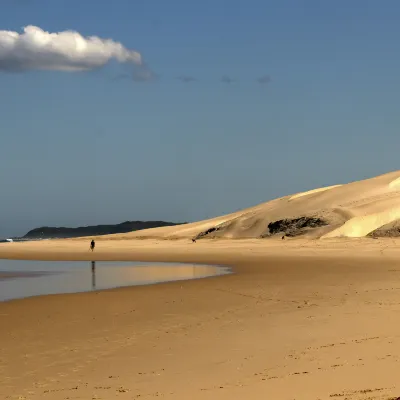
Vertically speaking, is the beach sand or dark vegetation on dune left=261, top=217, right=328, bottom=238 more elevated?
dark vegetation on dune left=261, top=217, right=328, bottom=238

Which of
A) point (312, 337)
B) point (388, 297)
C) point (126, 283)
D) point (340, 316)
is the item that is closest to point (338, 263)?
point (126, 283)

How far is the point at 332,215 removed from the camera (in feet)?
194

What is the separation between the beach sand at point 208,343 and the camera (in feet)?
28.6

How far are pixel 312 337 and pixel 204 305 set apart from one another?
18.1ft

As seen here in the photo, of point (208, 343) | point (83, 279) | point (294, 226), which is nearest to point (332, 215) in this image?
point (294, 226)

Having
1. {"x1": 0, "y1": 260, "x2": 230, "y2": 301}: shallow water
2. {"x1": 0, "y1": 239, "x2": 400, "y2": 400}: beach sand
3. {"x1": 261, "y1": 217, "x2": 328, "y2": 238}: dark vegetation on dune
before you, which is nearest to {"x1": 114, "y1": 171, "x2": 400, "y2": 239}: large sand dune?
{"x1": 261, "y1": 217, "x2": 328, "y2": 238}: dark vegetation on dune

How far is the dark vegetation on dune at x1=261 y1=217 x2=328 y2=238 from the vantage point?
190 feet

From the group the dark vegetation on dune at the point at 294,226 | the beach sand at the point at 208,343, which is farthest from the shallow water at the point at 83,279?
the dark vegetation on dune at the point at 294,226

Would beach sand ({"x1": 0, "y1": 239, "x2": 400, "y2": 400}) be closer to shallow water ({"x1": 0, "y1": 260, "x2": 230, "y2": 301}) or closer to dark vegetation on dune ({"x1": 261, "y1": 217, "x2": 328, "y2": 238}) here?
shallow water ({"x1": 0, "y1": 260, "x2": 230, "y2": 301})

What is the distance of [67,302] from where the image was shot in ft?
60.6

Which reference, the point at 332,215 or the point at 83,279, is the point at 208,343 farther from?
the point at 332,215

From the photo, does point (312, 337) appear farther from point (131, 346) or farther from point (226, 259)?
point (226, 259)

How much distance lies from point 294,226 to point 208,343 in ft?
163

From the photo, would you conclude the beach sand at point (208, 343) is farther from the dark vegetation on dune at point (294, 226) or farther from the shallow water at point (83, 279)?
the dark vegetation on dune at point (294, 226)
